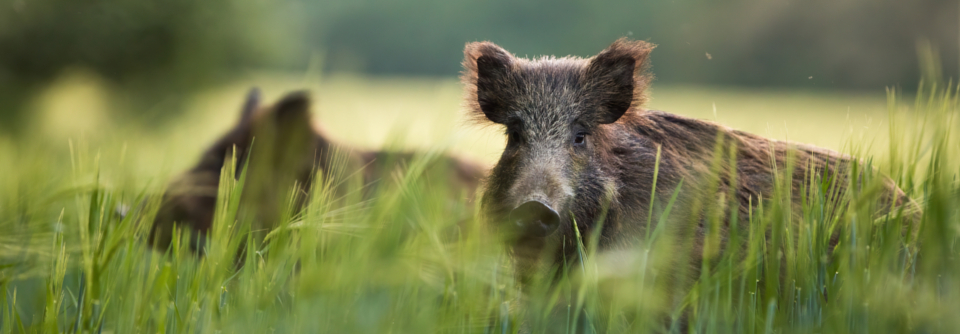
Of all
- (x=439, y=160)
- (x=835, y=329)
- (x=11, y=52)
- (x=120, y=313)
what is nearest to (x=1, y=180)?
(x=120, y=313)

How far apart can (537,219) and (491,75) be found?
0.66 m

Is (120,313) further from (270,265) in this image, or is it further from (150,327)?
(270,265)

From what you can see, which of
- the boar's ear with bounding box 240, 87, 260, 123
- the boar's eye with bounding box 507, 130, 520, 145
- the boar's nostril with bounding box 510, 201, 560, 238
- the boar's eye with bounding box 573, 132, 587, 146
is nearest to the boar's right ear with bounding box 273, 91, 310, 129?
the boar's ear with bounding box 240, 87, 260, 123

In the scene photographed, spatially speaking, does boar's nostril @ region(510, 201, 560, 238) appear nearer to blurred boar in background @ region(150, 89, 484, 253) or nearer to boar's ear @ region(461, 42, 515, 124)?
boar's ear @ region(461, 42, 515, 124)

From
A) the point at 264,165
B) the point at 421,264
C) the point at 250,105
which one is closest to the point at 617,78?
the point at 421,264

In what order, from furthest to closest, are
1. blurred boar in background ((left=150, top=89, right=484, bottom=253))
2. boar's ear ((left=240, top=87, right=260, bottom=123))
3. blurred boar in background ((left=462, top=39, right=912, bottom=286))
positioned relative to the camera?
boar's ear ((left=240, top=87, right=260, bottom=123)) → blurred boar in background ((left=150, top=89, right=484, bottom=253)) → blurred boar in background ((left=462, top=39, right=912, bottom=286))

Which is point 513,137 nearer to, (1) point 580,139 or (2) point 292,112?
(1) point 580,139

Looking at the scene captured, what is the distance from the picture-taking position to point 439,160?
180cm

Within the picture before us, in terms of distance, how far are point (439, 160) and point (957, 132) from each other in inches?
55.0

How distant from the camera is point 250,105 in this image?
359 centimetres

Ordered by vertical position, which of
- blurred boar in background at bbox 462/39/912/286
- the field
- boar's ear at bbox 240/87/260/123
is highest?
boar's ear at bbox 240/87/260/123

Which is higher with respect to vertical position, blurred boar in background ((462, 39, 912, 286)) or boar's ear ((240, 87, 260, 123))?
boar's ear ((240, 87, 260, 123))

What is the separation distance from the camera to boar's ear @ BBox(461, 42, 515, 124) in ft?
7.22

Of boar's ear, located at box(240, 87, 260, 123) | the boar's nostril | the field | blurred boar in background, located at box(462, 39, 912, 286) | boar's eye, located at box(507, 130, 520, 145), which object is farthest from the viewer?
boar's ear, located at box(240, 87, 260, 123)
